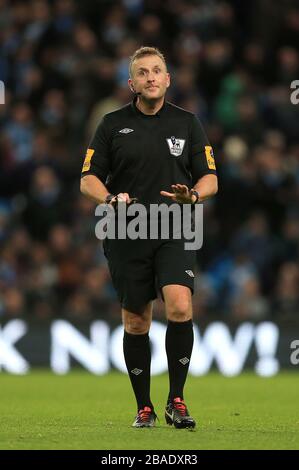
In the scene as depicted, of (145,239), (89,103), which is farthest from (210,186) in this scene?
(89,103)

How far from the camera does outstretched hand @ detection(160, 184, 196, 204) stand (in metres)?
7.16

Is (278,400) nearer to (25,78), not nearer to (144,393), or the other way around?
(144,393)

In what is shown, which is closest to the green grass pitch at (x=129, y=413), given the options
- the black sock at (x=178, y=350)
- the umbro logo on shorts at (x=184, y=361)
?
the black sock at (x=178, y=350)

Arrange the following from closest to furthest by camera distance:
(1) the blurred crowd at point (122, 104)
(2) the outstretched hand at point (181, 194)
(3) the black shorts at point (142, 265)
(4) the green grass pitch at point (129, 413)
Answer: (4) the green grass pitch at point (129, 413) < (2) the outstretched hand at point (181, 194) < (3) the black shorts at point (142, 265) < (1) the blurred crowd at point (122, 104)

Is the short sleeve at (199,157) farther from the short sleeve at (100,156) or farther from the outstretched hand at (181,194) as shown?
the short sleeve at (100,156)

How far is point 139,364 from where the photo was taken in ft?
25.1

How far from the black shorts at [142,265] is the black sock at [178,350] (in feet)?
0.79

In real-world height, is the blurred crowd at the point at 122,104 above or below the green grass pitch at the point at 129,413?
above

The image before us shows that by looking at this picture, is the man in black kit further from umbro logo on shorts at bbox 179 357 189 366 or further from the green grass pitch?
the green grass pitch

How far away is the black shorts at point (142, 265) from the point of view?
746cm

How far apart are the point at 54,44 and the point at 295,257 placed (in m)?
4.90

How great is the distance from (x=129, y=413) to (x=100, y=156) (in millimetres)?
2102

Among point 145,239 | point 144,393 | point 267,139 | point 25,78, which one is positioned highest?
point 25,78

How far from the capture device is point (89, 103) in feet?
54.1
